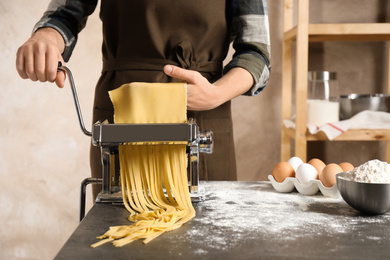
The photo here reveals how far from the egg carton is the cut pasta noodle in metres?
0.23

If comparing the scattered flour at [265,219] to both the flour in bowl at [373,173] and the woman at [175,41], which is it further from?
the woman at [175,41]

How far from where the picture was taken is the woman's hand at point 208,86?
1001 millimetres

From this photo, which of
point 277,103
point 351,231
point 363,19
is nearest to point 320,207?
point 351,231

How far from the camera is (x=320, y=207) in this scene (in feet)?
2.95

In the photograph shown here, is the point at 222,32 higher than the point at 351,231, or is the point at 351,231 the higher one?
the point at 222,32

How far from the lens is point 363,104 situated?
1.83 metres

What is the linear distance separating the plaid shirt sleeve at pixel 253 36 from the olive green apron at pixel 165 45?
0.05 m

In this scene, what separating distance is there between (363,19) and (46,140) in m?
1.60

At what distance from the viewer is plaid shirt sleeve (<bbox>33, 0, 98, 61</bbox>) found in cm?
126

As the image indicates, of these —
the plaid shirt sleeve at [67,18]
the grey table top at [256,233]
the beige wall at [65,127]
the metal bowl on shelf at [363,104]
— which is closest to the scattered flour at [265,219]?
the grey table top at [256,233]

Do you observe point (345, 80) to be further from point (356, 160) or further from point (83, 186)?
point (83, 186)

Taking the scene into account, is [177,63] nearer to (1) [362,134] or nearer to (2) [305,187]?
(2) [305,187]

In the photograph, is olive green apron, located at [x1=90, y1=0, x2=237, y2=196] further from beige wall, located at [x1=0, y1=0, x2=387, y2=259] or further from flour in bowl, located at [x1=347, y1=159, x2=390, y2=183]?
beige wall, located at [x1=0, y1=0, x2=387, y2=259]

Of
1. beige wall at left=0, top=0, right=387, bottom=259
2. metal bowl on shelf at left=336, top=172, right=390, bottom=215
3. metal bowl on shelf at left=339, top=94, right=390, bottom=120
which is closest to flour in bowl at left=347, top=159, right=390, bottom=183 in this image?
metal bowl on shelf at left=336, top=172, right=390, bottom=215
